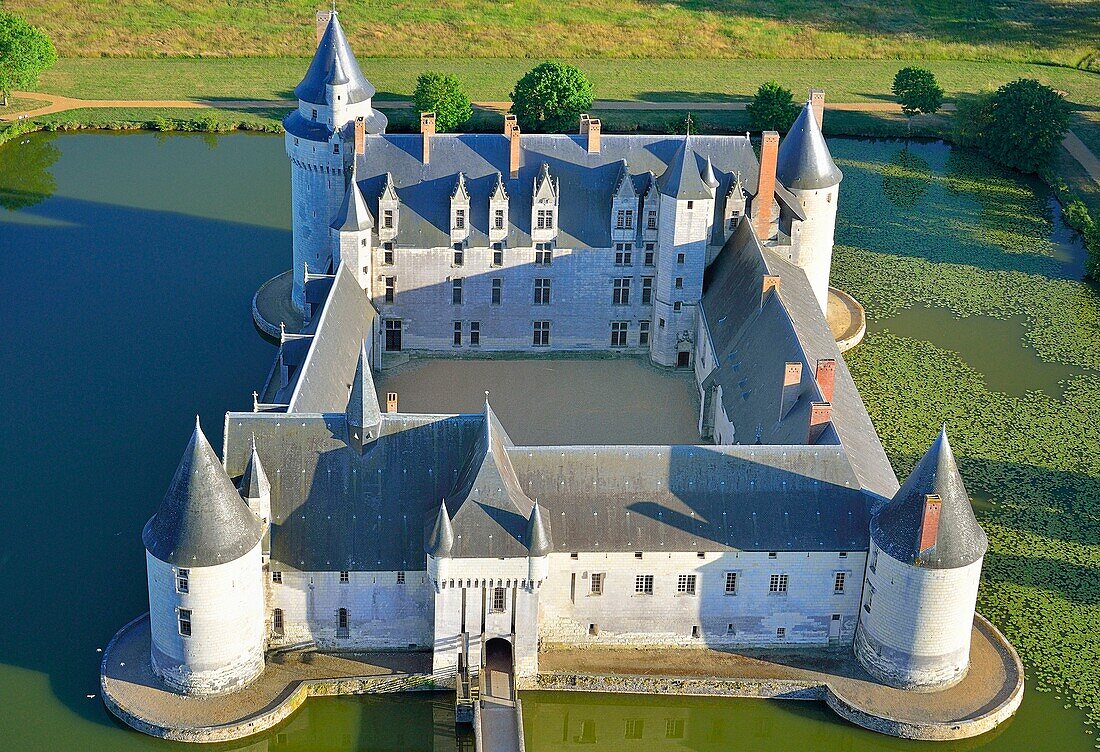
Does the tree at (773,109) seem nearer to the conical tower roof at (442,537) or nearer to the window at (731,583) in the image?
the window at (731,583)

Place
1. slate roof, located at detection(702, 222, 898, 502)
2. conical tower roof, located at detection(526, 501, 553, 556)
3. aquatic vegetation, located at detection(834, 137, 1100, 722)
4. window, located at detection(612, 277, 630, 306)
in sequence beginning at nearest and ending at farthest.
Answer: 1. conical tower roof, located at detection(526, 501, 553, 556)
2. slate roof, located at detection(702, 222, 898, 502)
3. aquatic vegetation, located at detection(834, 137, 1100, 722)
4. window, located at detection(612, 277, 630, 306)

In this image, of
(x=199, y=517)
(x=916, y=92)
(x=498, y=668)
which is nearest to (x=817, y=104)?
(x=498, y=668)

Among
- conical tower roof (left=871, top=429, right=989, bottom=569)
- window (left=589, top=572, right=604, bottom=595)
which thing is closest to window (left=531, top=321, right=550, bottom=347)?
window (left=589, top=572, right=604, bottom=595)

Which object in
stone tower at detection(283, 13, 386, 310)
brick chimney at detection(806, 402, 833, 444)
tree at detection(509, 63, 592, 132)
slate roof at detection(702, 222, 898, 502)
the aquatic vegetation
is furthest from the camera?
tree at detection(509, 63, 592, 132)

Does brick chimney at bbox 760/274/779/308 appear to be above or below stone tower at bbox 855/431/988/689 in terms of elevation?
above

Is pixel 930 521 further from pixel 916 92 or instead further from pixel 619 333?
pixel 916 92

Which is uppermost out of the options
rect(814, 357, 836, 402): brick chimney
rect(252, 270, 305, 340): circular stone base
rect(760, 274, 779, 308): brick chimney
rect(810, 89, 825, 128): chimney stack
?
rect(810, 89, 825, 128): chimney stack

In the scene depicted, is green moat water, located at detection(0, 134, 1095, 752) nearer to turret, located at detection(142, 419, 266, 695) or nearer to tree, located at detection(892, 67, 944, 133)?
turret, located at detection(142, 419, 266, 695)
